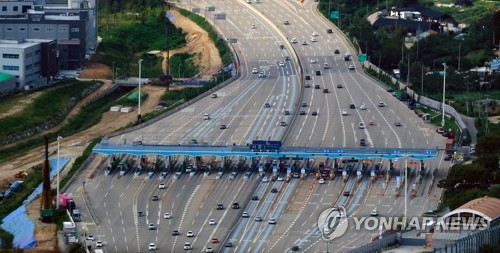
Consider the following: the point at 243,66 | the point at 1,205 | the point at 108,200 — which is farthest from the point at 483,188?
the point at 243,66

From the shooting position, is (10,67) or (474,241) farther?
(10,67)

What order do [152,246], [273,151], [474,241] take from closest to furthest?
1. [474,241]
2. [152,246]
3. [273,151]

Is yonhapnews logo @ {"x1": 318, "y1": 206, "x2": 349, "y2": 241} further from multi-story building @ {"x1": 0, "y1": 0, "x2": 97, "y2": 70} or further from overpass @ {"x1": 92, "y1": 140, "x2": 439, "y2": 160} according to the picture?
multi-story building @ {"x1": 0, "y1": 0, "x2": 97, "y2": 70}

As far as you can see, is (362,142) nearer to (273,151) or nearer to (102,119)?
(273,151)

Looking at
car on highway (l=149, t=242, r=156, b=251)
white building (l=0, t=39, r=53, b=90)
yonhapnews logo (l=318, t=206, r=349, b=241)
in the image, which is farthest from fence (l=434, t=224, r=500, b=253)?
white building (l=0, t=39, r=53, b=90)

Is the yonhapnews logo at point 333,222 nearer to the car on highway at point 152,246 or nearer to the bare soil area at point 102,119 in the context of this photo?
the car on highway at point 152,246

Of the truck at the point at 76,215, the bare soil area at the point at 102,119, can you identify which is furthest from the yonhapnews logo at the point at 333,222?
the bare soil area at the point at 102,119

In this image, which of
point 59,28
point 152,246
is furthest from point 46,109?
point 152,246
